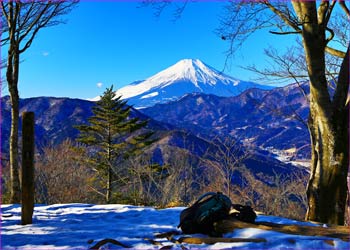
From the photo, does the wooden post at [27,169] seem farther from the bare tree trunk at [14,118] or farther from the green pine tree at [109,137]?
the green pine tree at [109,137]

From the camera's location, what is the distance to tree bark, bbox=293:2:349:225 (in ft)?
16.7

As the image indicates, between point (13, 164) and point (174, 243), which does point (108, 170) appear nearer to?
point (13, 164)

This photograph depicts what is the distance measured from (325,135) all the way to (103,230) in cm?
355

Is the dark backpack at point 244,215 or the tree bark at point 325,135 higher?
the tree bark at point 325,135

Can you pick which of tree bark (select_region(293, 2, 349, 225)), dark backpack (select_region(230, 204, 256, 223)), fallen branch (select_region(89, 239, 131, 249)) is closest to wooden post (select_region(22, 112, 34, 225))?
fallen branch (select_region(89, 239, 131, 249))

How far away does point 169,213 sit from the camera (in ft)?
17.6

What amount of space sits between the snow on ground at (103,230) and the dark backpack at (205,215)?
32cm

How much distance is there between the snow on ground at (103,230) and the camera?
3.28m

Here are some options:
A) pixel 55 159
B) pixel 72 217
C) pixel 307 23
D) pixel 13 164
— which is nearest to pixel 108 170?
pixel 55 159

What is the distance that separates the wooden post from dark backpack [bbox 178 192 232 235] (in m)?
2.28

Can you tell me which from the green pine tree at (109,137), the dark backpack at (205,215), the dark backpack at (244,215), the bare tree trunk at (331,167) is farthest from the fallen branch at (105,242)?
the green pine tree at (109,137)

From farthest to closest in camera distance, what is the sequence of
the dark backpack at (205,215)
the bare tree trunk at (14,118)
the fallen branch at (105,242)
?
1. the bare tree trunk at (14,118)
2. the dark backpack at (205,215)
3. the fallen branch at (105,242)

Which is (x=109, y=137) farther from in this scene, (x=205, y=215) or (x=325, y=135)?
(x=205, y=215)

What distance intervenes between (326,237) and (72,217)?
11.8 feet
